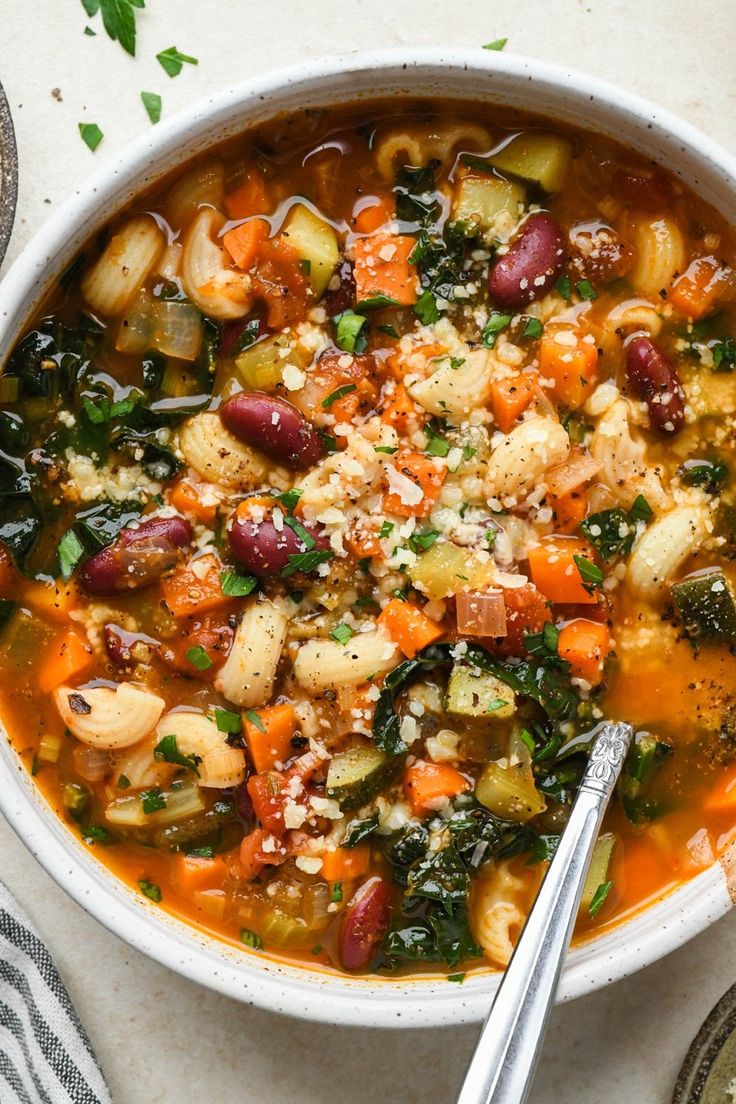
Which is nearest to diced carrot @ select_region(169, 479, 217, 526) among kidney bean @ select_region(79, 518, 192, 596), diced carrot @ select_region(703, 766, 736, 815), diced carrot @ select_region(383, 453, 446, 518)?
kidney bean @ select_region(79, 518, 192, 596)

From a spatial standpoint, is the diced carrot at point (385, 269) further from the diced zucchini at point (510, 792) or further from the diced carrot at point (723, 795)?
Answer: the diced carrot at point (723, 795)

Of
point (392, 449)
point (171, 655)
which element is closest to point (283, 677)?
point (171, 655)

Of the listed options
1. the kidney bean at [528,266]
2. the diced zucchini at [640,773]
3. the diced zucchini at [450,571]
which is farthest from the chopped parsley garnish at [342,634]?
the kidney bean at [528,266]

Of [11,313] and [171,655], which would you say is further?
[171,655]

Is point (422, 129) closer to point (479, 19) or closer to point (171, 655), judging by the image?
point (479, 19)

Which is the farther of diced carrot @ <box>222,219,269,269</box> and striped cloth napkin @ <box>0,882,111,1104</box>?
striped cloth napkin @ <box>0,882,111,1104</box>

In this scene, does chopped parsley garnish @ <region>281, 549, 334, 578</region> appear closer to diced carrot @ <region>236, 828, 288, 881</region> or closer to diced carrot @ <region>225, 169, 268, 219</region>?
diced carrot @ <region>236, 828, 288, 881</region>

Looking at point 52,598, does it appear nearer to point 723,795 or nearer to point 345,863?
point 345,863
